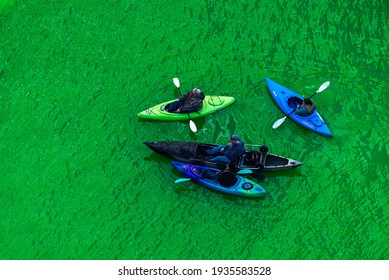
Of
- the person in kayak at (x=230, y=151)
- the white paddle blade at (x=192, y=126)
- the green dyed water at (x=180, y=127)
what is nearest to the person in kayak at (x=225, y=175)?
the person in kayak at (x=230, y=151)

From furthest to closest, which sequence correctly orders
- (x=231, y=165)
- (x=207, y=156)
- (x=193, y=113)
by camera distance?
1. (x=193, y=113)
2. (x=207, y=156)
3. (x=231, y=165)

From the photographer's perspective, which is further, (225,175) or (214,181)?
(214,181)

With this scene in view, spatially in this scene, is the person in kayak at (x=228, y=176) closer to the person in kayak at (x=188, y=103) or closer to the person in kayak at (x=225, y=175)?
the person in kayak at (x=225, y=175)

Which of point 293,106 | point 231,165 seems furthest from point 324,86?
point 231,165

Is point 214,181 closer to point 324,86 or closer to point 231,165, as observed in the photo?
point 231,165

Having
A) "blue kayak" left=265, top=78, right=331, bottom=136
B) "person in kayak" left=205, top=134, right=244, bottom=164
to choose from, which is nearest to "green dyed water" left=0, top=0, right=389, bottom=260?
"blue kayak" left=265, top=78, right=331, bottom=136
